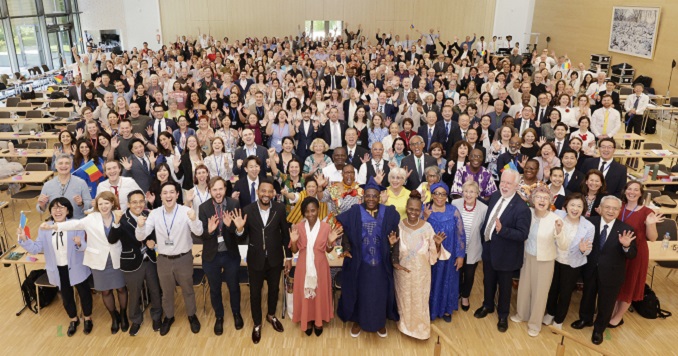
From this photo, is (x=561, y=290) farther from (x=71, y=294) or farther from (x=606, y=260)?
(x=71, y=294)

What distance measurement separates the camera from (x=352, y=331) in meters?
5.48

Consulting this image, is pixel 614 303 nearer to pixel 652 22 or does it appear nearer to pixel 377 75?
pixel 377 75

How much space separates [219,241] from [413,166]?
114 inches

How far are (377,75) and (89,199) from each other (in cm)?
773

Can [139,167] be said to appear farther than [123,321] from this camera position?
Yes

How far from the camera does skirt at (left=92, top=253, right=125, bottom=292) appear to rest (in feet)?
17.0

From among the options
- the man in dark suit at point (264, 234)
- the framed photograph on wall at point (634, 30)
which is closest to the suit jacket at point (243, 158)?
the man in dark suit at point (264, 234)

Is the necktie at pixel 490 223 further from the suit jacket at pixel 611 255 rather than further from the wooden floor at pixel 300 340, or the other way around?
the wooden floor at pixel 300 340

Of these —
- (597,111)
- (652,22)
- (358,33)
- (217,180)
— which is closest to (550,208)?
(217,180)

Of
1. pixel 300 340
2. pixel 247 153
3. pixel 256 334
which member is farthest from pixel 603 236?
pixel 247 153

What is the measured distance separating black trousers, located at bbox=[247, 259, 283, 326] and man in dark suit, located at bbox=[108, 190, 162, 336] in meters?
1.06

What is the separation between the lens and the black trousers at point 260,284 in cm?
522

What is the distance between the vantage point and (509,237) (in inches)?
201

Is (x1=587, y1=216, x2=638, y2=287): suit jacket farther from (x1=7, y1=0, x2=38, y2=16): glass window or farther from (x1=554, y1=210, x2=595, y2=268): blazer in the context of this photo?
(x1=7, y1=0, x2=38, y2=16): glass window
